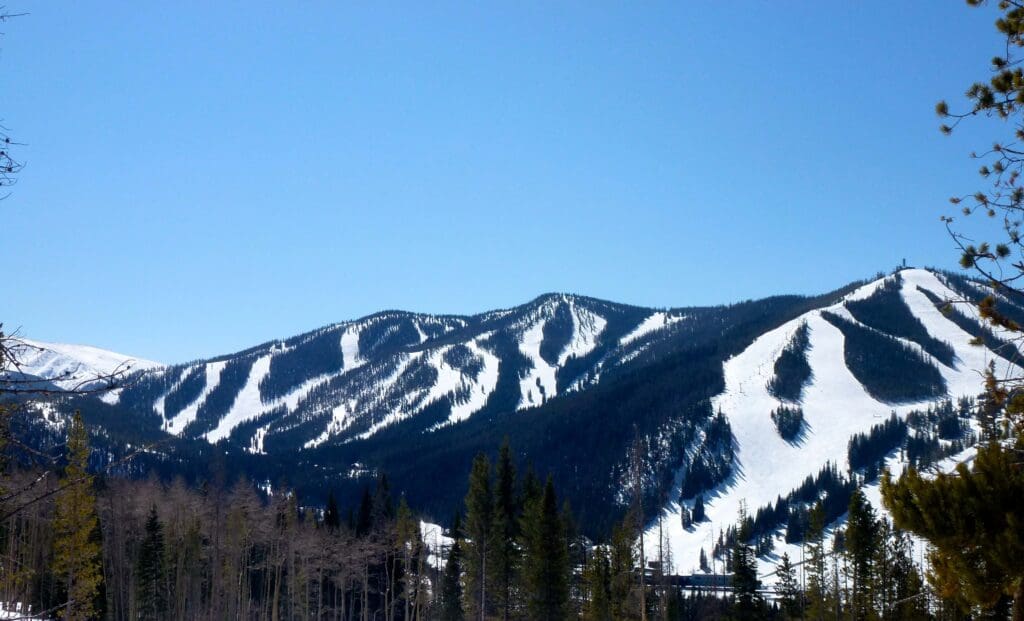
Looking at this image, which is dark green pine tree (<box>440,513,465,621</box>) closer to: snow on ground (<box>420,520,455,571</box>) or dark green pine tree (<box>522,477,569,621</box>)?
snow on ground (<box>420,520,455,571</box>)

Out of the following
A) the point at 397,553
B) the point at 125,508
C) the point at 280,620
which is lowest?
the point at 280,620

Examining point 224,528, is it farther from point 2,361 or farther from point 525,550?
point 2,361

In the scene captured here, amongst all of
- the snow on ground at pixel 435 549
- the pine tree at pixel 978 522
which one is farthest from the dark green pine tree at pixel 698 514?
the pine tree at pixel 978 522

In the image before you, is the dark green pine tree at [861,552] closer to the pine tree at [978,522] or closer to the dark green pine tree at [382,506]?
the pine tree at [978,522]

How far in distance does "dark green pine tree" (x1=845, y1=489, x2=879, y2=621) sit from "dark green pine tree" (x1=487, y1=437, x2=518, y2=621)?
53.8ft

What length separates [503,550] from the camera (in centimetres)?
4197

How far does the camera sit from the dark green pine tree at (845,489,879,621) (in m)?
39.3

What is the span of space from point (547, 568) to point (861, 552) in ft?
49.4

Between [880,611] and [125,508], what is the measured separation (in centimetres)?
4916

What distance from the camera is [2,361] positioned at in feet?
20.6

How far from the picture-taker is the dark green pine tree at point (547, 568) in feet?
129

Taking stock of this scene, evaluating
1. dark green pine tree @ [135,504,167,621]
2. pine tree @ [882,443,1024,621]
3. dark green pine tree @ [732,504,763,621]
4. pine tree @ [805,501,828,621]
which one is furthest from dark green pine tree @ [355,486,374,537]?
pine tree @ [882,443,1024,621]

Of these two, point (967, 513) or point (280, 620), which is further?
point (280, 620)

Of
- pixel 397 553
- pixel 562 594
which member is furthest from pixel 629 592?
pixel 397 553
